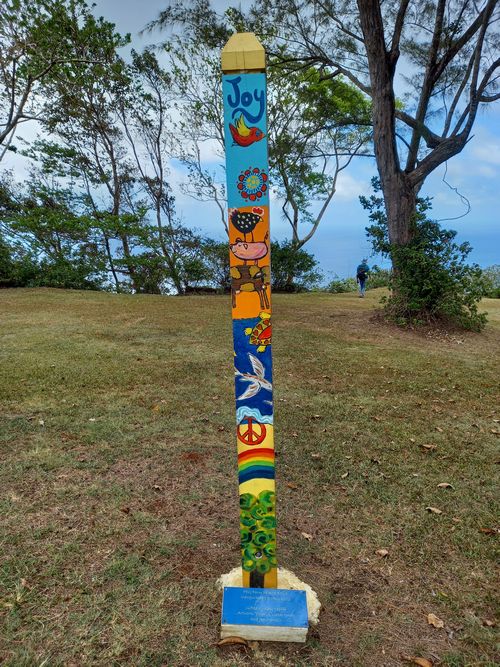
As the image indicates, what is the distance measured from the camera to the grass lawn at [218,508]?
5.77ft

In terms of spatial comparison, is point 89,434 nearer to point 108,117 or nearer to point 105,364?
point 105,364

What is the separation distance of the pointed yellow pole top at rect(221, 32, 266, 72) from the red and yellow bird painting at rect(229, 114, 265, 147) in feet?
0.58

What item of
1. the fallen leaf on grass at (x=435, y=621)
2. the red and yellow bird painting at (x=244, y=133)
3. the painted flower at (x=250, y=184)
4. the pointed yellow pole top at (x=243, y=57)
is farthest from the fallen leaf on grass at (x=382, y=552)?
the pointed yellow pole top at (x=243, y=57)

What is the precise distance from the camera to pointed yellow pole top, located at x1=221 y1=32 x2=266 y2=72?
1506 millimetres

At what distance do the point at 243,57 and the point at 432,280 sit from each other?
277 inches

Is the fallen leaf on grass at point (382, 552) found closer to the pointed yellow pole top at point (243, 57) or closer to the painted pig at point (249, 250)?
the painted pig at point (249, 250)

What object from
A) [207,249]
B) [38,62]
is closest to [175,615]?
[38,62]

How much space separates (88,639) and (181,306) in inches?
358

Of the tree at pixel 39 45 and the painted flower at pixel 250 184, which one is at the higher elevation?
the tree at pixel 39 45

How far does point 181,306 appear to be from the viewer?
10.5 m

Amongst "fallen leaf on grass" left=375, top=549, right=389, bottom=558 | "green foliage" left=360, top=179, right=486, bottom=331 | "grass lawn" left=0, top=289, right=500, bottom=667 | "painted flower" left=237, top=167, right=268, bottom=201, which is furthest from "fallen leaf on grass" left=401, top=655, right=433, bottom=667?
"green foliage" left=360, top=179, right=486, bottom=331

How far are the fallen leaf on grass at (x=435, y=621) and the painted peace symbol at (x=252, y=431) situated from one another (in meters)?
1.15

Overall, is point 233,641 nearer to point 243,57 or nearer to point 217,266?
point 243,57

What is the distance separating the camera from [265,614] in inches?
69.2
